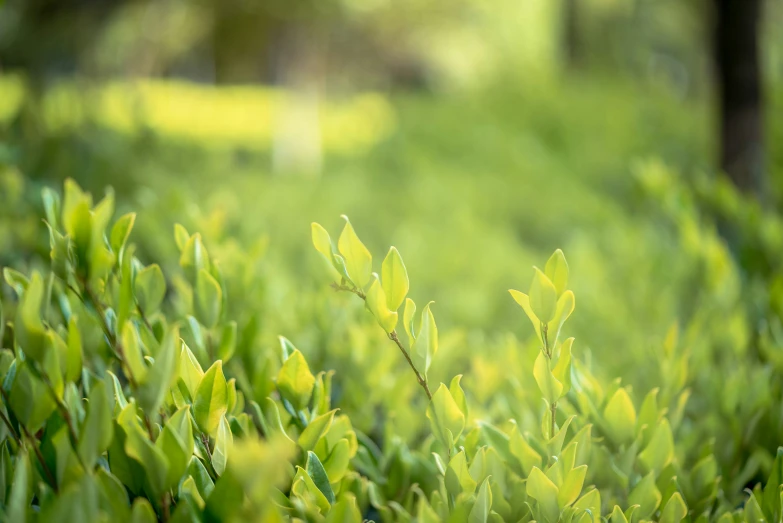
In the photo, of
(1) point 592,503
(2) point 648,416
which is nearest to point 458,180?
(2) point 648,416

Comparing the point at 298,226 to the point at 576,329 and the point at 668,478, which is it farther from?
the point at 668,478

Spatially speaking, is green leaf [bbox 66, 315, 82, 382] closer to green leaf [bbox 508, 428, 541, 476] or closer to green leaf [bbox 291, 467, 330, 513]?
green leaf [bbox 291, 467, 330, 513]

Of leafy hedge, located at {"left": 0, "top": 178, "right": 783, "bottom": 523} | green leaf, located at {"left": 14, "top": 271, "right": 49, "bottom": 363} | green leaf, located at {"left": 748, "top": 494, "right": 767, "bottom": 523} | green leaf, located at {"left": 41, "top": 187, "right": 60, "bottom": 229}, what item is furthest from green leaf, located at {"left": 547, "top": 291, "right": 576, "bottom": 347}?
green leaf, located at {"left": 41, "top": 187, "right": 60, "bottom": 229}

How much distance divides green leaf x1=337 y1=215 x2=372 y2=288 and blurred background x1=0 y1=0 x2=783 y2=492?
53 centimetres

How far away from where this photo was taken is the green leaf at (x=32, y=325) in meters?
0.65

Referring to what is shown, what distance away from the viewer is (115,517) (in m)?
0.65

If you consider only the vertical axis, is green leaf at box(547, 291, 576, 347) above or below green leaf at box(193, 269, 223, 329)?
above

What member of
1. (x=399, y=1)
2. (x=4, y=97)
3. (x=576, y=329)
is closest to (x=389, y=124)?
(x=399, y=1)

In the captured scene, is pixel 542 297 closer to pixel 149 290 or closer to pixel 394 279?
pixel 394 279

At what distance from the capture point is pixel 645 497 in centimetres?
88

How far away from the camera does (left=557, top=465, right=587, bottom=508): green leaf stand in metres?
0.74

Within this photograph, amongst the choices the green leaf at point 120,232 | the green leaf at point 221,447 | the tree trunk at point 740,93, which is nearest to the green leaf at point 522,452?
the green leaf at point 221,447

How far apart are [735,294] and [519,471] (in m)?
1.13

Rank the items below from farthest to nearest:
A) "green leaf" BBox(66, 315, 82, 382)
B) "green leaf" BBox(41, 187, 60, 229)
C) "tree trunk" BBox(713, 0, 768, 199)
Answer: "tree trunk" BBox(713, 0, 768, 199)
"green leaf" BBox(41, 187, 60, 229)
"green leaf" BBox(66, 315, 82, 382)
